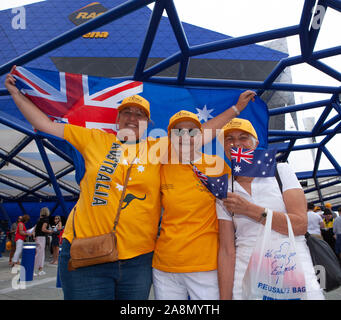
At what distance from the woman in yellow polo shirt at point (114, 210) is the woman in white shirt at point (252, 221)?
1.77 ft

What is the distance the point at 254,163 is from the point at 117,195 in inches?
39.2

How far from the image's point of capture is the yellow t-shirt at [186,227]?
193cm

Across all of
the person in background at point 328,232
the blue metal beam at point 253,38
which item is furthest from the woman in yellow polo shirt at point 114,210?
the person in background at point 328,232

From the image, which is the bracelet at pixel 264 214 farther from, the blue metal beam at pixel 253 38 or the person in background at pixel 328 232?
the person in background at pixel 328 232

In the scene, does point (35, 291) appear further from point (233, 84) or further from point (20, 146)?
point (20, 146)

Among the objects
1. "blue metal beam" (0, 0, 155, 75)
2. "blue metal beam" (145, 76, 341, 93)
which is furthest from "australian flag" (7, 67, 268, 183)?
"blue metal beam" (145, 76, 341, 93)

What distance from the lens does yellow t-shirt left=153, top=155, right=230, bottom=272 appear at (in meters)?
1.93

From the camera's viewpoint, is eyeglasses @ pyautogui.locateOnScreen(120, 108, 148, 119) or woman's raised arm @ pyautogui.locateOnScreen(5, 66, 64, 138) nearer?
woman's raised arm @ pyautogui.locateOnScreen(5, 66, 64, 138)

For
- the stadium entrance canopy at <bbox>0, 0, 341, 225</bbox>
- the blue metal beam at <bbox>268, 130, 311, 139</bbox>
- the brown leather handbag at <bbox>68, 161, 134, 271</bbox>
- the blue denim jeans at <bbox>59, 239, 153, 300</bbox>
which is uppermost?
the stadium entrance canopy at <bbox>0, 0, 341, 225</bbox>

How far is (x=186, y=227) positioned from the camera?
2.00 meters

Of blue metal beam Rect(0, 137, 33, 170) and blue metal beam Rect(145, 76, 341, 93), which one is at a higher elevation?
blue metal beam Rect(0, 137, 33, 170)

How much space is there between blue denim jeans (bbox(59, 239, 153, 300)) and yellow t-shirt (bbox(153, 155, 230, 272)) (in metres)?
0.18

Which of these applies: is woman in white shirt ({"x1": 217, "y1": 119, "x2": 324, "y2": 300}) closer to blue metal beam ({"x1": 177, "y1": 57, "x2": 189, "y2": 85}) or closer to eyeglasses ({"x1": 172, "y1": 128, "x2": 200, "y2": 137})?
eyeglasses ({"x1": 172, "y1": 128, "x2": 200, "y2": 137})

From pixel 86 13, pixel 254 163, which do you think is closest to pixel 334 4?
pixel 254 163
